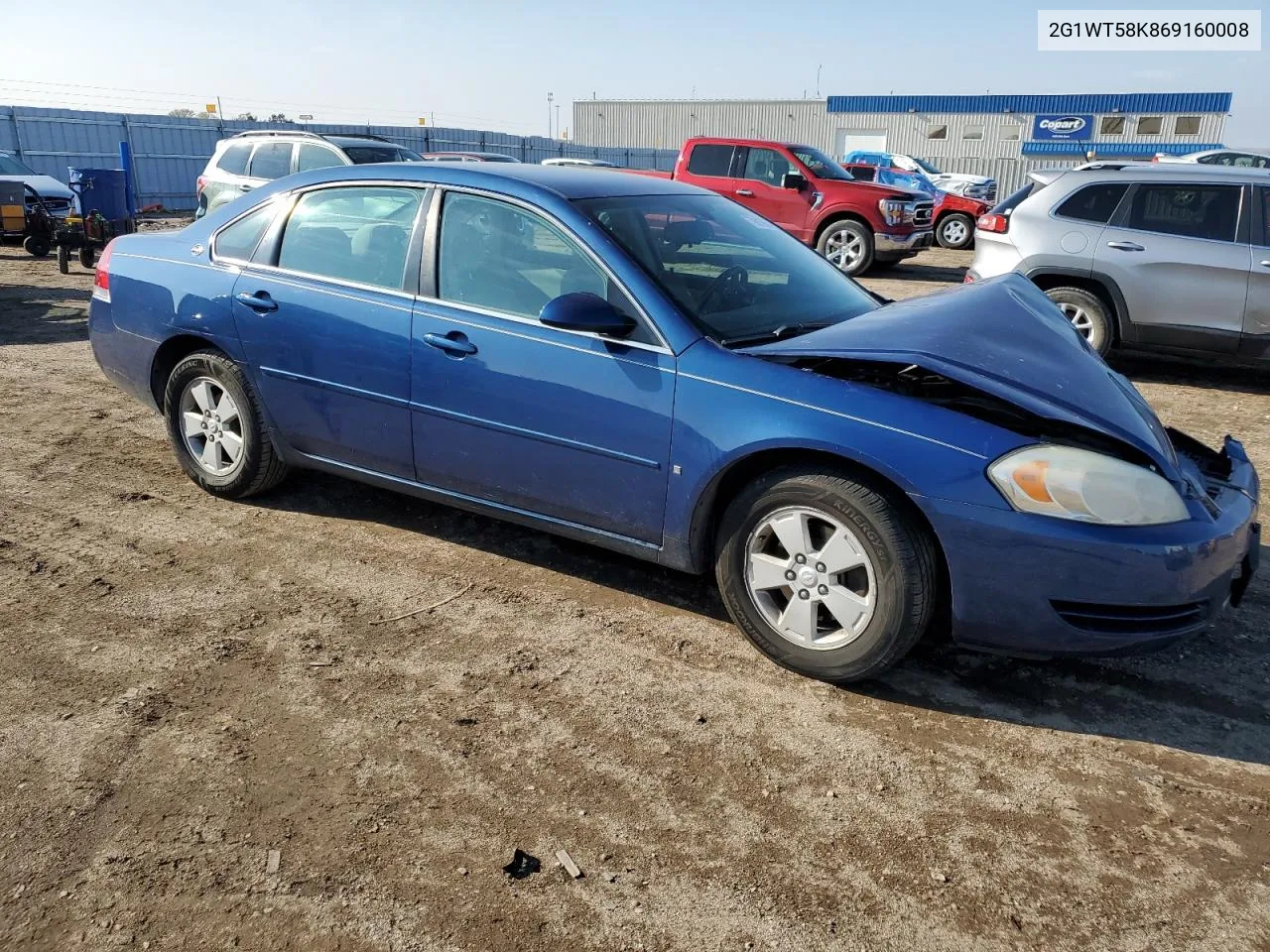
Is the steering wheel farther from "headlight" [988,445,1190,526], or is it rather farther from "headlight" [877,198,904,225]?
"headlight" [877,198,904,225]

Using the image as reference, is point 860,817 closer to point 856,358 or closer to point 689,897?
point 689,897

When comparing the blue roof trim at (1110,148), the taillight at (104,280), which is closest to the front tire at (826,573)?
the taillight at (104,280)

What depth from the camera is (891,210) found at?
14.4 meters

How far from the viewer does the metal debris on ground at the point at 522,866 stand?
2541 millimetres

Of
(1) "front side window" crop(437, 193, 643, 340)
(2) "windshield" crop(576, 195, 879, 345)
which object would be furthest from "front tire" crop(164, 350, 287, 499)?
(2) "windshield" crop(576, 195, 879, 345)

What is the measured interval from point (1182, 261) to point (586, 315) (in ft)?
20.0

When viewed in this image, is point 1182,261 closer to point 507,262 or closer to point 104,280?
point 507,262

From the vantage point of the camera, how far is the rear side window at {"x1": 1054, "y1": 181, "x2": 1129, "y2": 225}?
317 inches

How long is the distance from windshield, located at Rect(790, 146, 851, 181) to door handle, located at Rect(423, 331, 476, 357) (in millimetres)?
12009

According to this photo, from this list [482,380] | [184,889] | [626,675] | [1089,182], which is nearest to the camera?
[184,889]

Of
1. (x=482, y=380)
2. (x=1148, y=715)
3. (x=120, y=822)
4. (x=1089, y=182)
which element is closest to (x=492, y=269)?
(x=482, y=380)

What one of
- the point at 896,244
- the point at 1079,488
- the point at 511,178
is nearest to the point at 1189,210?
the point at 1079,488

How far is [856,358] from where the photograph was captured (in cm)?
338

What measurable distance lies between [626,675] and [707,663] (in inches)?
12.0
